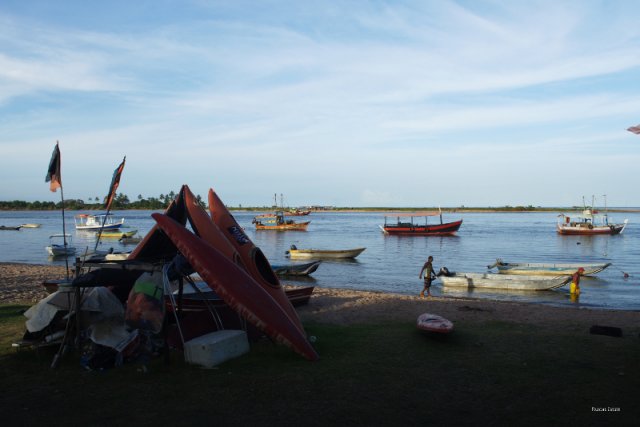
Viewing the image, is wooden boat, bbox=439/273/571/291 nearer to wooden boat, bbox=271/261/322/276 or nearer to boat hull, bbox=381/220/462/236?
wooden boat, bbox=271/261/322/276

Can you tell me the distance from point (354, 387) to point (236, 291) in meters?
2.45

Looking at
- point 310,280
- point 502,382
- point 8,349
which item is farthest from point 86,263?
point 310,280

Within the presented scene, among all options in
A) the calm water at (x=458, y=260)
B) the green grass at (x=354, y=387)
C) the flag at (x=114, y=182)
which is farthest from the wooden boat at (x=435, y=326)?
the calm water at (x=458, y=260)

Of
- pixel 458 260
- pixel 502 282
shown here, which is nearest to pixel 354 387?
pixel 502 282

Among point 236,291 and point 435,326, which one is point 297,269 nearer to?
point 435,326

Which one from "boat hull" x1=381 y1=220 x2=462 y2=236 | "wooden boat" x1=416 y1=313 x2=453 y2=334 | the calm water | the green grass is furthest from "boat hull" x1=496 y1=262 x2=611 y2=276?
"boat hull" x1=381 y1=220 x2=462 y2=236

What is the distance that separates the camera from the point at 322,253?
117 ft

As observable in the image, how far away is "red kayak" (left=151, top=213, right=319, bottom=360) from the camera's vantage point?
8.19 meters

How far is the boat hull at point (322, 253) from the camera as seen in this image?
3522 cm

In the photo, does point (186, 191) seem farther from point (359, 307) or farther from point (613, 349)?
point (613, 349)

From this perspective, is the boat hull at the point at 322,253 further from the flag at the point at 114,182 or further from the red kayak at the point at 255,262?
the flag at the point at 114,182

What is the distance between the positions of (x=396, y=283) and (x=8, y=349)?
19.4m

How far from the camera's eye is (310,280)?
26438 millimetres

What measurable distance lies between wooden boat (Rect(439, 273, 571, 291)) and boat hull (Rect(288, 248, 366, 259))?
12474mm
